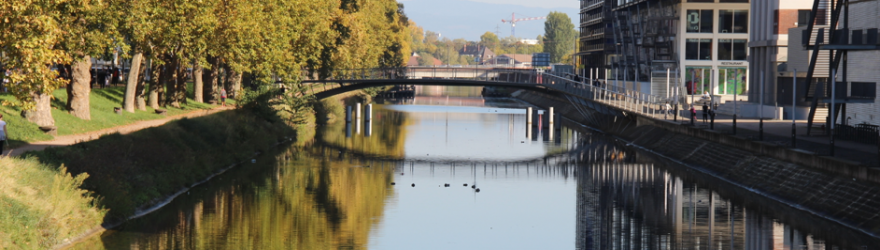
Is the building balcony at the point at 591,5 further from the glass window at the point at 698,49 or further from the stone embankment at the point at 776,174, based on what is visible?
the stone embankment at the point at 776,174

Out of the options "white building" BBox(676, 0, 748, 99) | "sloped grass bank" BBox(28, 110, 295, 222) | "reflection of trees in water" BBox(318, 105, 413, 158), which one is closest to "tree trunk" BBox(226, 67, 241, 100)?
"reflection of trees in water" BBox(318, 105, 413, 158)

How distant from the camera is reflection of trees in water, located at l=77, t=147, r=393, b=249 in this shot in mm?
30828

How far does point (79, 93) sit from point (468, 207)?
62.9ft

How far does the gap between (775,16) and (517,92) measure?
8934 cm

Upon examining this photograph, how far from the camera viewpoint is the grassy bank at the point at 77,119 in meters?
39.8

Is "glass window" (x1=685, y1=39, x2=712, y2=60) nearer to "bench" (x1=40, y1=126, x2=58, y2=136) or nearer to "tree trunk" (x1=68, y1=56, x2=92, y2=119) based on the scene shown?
"tree trunk" (x1=68, y1=56, x2=92, y2=119)

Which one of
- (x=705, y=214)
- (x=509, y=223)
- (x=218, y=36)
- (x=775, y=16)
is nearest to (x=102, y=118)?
(x=218, y=36)

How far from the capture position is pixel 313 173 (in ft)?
162

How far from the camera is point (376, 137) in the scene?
244 feet

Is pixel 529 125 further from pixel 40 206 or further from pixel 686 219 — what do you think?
pixel 40 206

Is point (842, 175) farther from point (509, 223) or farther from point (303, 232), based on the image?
point (303, 232)

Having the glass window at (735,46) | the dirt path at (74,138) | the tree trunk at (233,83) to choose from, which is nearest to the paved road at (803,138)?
the dirt path at (74,138)

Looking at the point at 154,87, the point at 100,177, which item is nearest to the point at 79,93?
the point at 154,87

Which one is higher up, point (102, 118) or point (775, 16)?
point (775, 16)
